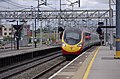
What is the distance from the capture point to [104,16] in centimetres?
7338

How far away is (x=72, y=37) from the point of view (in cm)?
3303

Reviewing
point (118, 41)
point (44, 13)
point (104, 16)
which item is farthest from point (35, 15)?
point (118, 41)

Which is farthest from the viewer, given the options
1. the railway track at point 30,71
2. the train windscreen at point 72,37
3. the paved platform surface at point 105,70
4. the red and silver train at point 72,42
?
the train windscreen at point 72,37

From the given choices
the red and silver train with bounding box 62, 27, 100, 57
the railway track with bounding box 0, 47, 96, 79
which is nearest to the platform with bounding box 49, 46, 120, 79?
the railway track with bounding box 0, 47, 96, 79

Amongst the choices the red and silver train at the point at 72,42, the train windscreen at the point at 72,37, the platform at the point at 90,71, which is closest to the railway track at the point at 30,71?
the red and silver train at the point at 72,42

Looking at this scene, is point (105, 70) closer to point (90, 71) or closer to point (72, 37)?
point (90, 71)

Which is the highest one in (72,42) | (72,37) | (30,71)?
(72,37)

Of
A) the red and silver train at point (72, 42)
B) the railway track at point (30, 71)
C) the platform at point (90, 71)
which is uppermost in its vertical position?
the red and silver train at point (72, 42)

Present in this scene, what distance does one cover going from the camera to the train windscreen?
32656mm

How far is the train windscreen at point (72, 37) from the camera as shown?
32.7m

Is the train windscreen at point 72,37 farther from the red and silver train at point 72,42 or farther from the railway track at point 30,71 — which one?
the railway track at point 30,71

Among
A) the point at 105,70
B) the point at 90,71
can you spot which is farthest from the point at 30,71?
the point at 90,71

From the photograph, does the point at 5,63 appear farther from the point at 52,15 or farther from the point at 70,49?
the point at 52,15

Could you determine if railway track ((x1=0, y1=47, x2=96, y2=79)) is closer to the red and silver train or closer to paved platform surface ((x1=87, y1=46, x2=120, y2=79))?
the red and silver train
